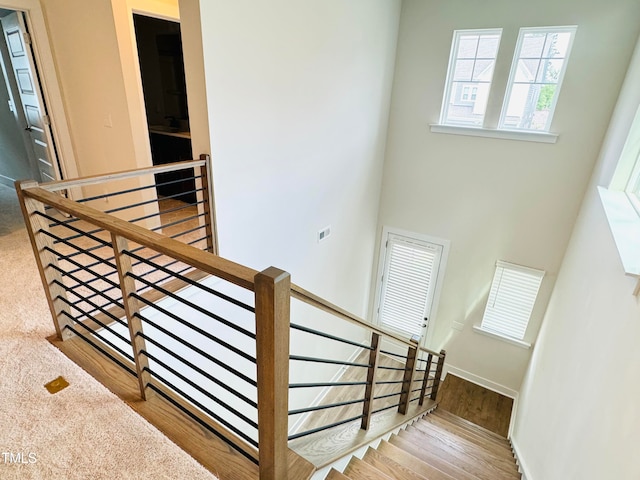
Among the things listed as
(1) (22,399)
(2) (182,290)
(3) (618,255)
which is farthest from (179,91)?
(3) (618,255)

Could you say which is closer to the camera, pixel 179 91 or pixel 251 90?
pixel 251 90

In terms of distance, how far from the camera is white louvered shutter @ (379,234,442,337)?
17.3 ft

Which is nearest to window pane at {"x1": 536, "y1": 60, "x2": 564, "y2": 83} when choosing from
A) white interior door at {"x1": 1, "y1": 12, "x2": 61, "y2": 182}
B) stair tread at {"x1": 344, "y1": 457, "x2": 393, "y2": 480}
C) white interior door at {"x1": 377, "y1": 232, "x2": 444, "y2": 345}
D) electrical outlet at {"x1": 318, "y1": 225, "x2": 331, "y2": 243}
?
white interior door at {"x1": 377, "y1": 232, "x2": 444, "y2": 345}

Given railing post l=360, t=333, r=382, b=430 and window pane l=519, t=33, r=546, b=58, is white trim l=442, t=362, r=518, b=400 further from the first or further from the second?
window pane l=519, t=33, r=546, b=58

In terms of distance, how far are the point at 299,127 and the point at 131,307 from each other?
2307 mm

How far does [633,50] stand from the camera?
344 cm

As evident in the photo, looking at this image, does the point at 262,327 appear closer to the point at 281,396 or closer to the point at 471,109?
the point at 281,396

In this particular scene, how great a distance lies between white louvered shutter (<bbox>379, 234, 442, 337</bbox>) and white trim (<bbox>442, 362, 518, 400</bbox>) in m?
0.69

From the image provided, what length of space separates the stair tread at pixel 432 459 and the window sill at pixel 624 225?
1.78 metres

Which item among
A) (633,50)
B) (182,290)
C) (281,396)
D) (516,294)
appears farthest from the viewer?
(516,294)

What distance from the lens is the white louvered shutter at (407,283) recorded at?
17.3ft

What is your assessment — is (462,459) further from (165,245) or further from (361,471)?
(165,245)

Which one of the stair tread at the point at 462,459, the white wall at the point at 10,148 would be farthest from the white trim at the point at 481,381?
the white wall at the point at 10,148

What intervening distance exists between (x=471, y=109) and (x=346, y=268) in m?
2.54
